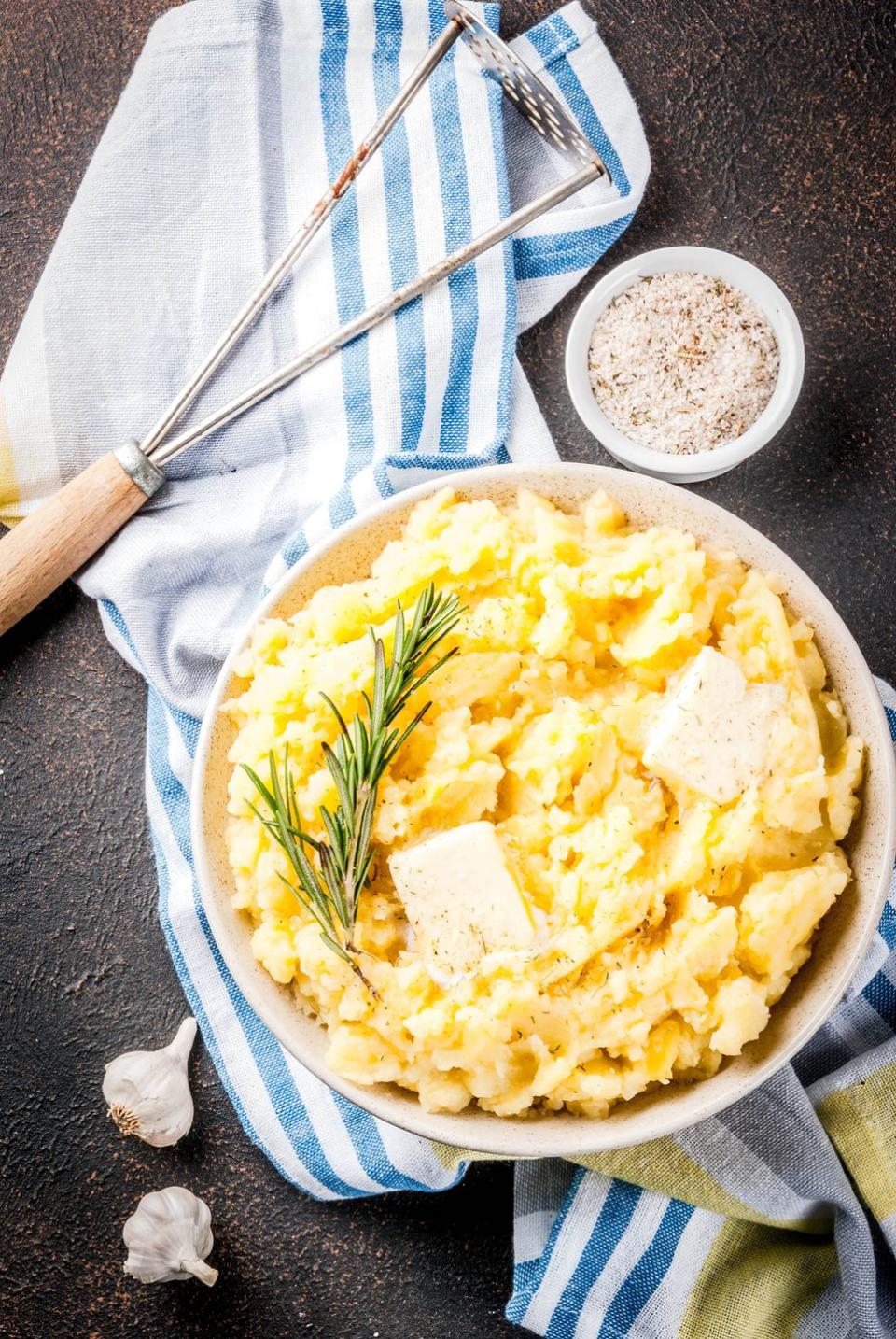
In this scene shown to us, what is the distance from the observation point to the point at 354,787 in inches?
89.5

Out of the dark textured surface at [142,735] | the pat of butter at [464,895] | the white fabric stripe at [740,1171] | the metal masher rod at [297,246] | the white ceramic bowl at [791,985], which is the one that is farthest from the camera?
the dark textured surface at [142,735]

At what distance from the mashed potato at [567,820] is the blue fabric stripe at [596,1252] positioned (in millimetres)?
755

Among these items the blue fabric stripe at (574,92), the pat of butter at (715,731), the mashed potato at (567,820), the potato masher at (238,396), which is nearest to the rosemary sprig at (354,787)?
the mashed potato at (567,820)

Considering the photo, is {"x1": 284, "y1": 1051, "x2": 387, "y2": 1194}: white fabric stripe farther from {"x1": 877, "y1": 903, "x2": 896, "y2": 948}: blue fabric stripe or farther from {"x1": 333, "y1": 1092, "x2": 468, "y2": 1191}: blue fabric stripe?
{"x1": 877, "y1": 903, "x2": 896, "y2": 948}: blue fabric stripe

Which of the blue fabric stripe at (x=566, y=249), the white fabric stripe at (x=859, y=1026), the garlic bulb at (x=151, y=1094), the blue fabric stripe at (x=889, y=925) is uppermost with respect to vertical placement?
the blue fabric stripe at (x=566, y=249)

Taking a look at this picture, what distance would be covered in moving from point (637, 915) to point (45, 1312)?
2.20 m

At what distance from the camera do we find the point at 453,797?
2.37 metres

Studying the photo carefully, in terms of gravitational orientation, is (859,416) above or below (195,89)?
below

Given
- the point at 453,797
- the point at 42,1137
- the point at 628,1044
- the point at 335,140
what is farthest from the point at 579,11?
the point at 42,1137

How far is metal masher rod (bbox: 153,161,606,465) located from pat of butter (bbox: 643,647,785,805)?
1300mm

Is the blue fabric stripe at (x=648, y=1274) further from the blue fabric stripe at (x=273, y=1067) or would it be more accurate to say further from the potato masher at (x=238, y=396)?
the potato masher at (x=238, y=396)

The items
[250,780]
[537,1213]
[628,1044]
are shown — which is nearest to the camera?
[628,1044]

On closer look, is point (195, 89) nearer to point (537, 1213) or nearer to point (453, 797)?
point (453, 797)

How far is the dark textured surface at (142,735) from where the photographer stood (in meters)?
3.17
